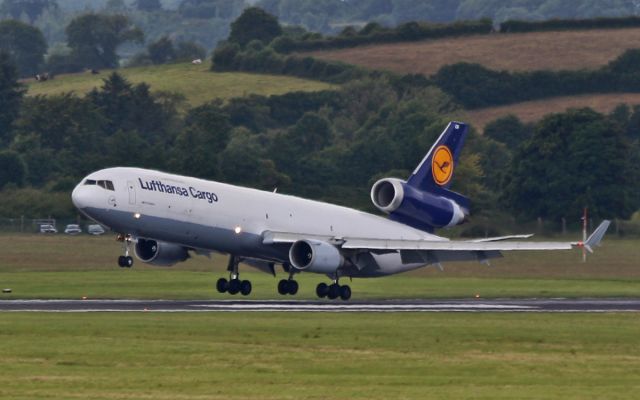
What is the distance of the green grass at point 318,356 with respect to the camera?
32.3m

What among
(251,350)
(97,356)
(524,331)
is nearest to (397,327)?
(524,331)

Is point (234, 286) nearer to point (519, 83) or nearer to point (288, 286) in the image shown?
point (288, 286)

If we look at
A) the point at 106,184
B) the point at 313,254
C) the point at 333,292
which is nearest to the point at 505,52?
the point at 333,292

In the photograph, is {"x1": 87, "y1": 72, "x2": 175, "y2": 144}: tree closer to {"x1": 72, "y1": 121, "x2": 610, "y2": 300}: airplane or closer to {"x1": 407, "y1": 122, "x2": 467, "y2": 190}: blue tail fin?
{"x1": 407, "y1": 122, "x2": 467, "y2": 190}: blue tail fin

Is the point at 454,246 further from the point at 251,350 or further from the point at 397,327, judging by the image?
the point at 251,350

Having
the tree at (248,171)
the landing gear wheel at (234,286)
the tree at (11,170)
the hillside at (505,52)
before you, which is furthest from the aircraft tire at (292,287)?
the hillside at (505,52)

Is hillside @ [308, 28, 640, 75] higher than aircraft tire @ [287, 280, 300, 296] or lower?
higher

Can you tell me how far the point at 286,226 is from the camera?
59531mm

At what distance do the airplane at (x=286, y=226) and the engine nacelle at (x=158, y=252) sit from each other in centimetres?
4

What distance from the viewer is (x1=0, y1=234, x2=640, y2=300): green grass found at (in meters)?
62.6

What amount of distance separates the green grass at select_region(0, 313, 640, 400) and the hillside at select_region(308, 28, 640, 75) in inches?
5295

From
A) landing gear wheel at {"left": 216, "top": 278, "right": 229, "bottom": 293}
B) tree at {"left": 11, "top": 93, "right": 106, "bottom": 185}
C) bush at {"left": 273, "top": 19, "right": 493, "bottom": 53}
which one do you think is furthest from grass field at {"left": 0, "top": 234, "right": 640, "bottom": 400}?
bush at {"left": 273, "top": 19, "right": 493, "bottom": 53}

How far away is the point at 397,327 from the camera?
150 ft

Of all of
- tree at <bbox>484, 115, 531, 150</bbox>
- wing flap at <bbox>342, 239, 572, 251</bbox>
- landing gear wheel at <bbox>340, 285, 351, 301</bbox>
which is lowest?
landing gear wheel at <bbox>340, 285, 351, 301</bbox>
